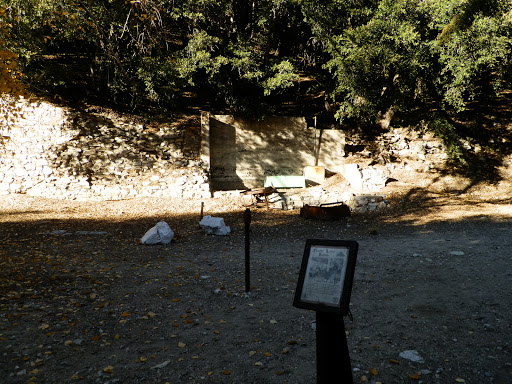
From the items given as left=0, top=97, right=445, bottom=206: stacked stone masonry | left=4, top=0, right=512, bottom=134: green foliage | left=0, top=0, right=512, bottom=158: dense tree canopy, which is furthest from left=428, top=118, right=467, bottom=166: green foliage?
left=0, top=97, right=445, bottom=206: stacked stone masonry

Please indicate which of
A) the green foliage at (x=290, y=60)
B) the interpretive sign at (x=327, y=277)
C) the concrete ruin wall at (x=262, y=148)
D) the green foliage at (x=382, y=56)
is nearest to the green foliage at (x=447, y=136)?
the green foliage at (x=290, y=60)

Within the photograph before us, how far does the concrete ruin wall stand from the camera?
1631 cm

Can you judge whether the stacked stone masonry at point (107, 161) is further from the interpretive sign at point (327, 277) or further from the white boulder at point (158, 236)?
the interpretive sign at point (327, 277)

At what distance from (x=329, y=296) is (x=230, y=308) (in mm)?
2881

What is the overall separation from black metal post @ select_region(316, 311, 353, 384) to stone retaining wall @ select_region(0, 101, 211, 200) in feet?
40.2

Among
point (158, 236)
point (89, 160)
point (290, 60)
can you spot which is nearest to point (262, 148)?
point (290, 60)

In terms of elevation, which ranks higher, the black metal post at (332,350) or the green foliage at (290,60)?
the green foliage at (290,60)

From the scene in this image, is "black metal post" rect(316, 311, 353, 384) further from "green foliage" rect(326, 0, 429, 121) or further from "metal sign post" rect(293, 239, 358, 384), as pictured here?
"green foliage" rect(326, 0, 429, 121)

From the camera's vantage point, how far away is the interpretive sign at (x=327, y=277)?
2309 mm

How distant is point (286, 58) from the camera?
52.3 ft

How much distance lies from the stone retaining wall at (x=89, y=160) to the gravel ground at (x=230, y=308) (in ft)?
14.1

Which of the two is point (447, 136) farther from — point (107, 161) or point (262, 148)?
point (107, 161)

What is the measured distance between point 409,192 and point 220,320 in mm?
11777

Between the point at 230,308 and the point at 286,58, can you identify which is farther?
the point at 286,58
